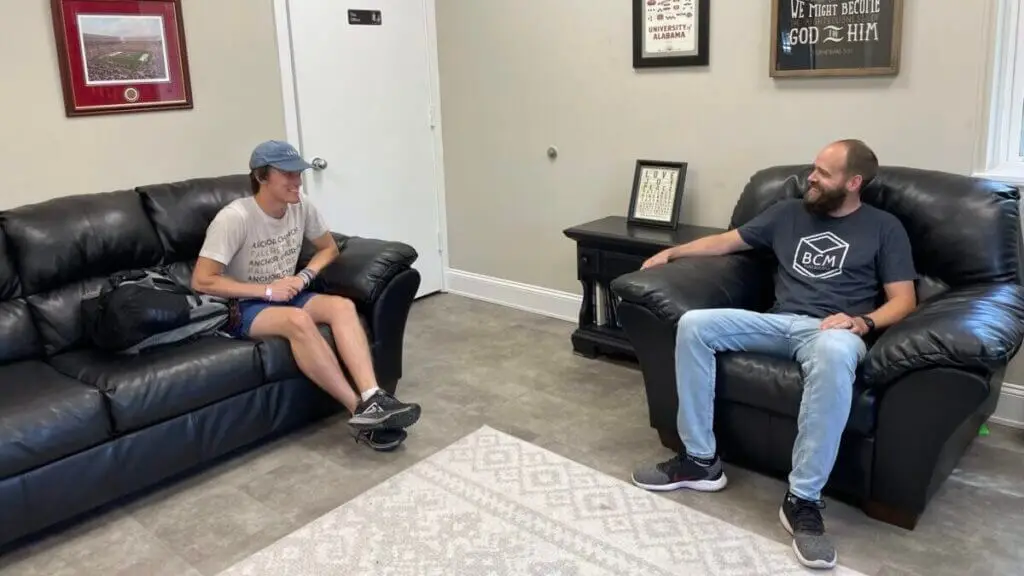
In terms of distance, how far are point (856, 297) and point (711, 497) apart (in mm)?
808

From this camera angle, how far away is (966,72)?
284 cm

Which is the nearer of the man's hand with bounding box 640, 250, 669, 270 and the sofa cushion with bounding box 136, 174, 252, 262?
the man's hand with bounding box 640, 250, 669, 270

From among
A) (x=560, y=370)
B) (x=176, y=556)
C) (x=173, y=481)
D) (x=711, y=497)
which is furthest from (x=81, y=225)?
(x=711, y=497)

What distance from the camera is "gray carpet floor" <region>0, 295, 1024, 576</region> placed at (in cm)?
226

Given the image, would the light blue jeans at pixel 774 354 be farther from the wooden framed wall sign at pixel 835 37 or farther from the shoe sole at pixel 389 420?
the wooden framed wall sign at pixel 835 37

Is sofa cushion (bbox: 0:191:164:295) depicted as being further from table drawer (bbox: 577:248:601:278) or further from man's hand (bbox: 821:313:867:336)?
man's hand (bbox: 821:313:867:336)

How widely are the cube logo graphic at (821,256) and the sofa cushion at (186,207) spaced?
2248 mm

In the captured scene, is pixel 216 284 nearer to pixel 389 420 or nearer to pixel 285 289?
pixel 285 289

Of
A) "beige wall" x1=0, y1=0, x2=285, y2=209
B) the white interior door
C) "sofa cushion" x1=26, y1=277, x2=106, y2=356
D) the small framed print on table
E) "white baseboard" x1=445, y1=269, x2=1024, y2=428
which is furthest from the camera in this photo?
"white baseboard" x1=445, y1=269, x2=1024, y2=428

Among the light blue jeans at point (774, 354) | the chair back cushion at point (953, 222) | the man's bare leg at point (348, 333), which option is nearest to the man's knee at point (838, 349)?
the light blue jeans at point (774, 354)

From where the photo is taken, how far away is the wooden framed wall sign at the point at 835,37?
9.75 ft

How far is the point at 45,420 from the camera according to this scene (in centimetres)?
231

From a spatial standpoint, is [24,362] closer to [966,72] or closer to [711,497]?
[711,497]

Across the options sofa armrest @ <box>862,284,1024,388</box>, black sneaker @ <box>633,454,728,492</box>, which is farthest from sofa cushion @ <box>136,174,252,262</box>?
sofa armrest @ <box>862,284,1024,388</box>
